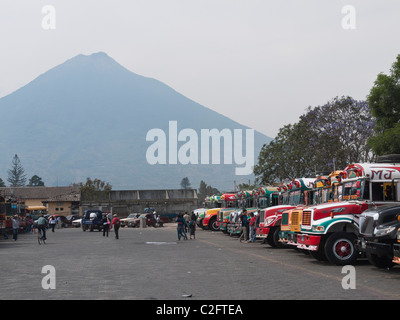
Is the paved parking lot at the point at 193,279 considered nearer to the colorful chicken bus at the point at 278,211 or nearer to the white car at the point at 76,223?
the colorful chicken bus at the point at 278,211

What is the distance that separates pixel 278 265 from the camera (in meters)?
19.8

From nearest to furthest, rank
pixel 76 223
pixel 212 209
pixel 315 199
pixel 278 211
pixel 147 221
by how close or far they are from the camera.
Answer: pixel 315 199, pixel 278 211, pixel 212 209, pixel 147 221, pixel 76 223

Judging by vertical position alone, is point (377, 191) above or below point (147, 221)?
above

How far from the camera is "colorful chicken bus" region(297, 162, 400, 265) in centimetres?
1936

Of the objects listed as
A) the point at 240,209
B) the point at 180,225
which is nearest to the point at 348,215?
the point at 180,225

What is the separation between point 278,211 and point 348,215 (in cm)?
864

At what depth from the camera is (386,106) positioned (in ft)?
129

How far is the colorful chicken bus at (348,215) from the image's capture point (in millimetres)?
19359

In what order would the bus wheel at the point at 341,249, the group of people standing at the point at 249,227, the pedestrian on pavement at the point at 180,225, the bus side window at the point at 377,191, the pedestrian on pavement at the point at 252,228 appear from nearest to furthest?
the bus wheel at the point at 341,249, the bus side window at the point at 377,191, the pedestrian on pavement at the point at 252,228, the group of people standing at the point at 249,227, the pedestrian on pavement at the point at 180,225

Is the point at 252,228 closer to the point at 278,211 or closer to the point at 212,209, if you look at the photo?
the point at 278,211

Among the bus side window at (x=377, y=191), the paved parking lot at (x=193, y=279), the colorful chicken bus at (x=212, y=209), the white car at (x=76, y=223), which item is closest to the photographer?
the paved parking lot at (x=193, y=279)

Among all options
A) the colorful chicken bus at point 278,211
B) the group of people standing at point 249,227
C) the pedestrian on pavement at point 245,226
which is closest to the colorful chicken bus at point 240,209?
the group of people standing at point 249,227

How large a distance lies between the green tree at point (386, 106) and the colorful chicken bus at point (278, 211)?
1125 centimetres

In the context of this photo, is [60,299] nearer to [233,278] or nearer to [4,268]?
[233,278]
